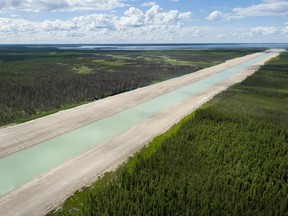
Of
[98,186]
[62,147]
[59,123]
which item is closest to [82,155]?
[62,147]

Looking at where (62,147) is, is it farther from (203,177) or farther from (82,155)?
(203,177)

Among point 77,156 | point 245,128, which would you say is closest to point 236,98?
point 245,128

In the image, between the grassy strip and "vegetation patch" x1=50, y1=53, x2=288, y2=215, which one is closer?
"vegetation patch" x1=50, y1=53, x2=288, y2=215

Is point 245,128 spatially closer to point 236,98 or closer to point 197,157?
point 197,157

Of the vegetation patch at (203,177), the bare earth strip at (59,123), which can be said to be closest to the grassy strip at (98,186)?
the vegetation patch at (203,177)

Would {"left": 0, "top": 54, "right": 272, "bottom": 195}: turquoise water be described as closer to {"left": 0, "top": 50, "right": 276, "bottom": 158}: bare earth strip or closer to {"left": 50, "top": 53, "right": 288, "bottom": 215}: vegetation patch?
{"left": 0, "top": 50, "right": 276, "bottom": 158}: bare earth strip

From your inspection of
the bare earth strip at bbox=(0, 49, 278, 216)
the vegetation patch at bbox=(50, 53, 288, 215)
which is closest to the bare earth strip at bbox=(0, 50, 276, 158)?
the bare earth strip at bbox=(0, 49, 278, 216)
